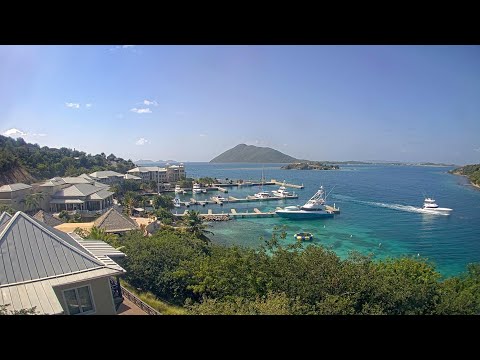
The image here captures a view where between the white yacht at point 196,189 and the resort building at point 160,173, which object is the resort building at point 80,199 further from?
the white yacht at point 196,189

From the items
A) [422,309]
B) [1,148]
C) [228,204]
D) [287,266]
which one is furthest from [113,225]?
[228,204]

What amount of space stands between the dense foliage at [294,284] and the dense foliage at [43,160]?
652cm

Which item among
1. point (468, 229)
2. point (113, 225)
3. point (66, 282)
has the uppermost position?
point (66, 282)

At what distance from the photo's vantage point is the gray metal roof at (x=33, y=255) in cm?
270

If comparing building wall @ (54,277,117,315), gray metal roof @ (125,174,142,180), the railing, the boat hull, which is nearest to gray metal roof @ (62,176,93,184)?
gray metal roof @ (125,174,142,180)

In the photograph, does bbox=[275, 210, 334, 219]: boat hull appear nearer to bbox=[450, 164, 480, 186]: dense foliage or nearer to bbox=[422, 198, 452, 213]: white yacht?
bbox=[422, 198, 452, 213]: white yacht

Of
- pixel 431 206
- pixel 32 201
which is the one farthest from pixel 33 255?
pixel 431 206

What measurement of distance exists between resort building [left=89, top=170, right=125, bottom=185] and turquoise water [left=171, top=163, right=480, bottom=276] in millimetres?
4892

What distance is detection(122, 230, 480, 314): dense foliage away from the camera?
10.1 ft

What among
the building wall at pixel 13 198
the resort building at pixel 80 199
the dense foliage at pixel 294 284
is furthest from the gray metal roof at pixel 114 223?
the dense foliage at pixel 294 284

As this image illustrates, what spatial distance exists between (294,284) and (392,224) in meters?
12.4

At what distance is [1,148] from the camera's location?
29.0 feet
